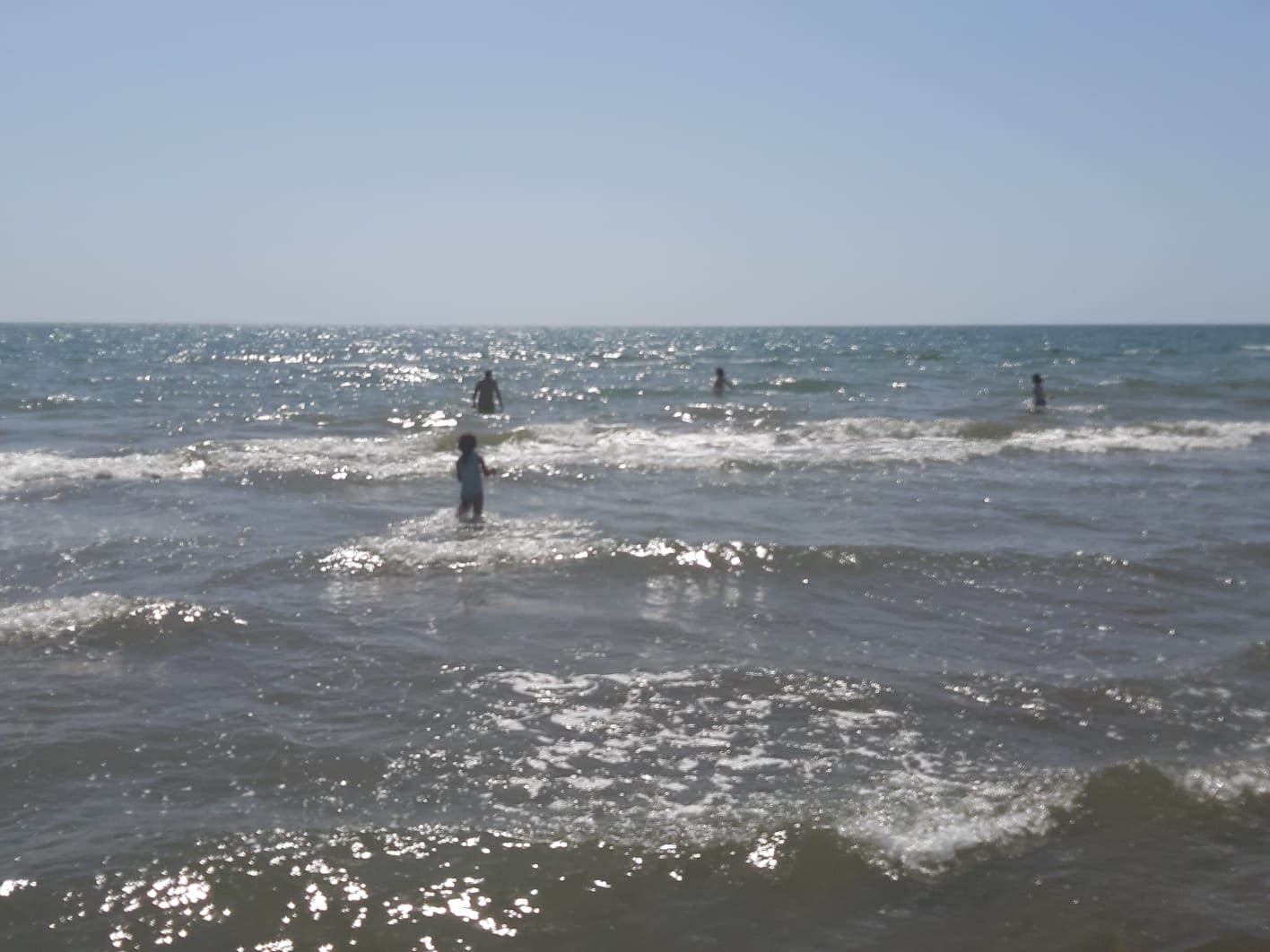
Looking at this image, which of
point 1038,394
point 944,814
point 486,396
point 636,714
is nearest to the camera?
point 944,814

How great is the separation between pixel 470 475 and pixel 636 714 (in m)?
6.87

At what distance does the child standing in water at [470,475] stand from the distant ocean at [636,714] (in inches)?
16.9

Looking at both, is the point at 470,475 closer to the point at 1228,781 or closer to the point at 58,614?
the point at 58,614

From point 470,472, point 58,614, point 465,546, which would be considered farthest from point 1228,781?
point 470,472

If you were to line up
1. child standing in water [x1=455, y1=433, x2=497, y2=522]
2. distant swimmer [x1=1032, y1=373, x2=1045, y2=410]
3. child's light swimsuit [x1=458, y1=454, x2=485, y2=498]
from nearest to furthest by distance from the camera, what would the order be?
child standing in water [x1=455, y1=433, x2=497, y2=522] < child's light swimsuit [x1=458, y1=454, x2=485, y2=498] < distant swimmer [x1=1032, y1=373, x2=1045, y2=410]

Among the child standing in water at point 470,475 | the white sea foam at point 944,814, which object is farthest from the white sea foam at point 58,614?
the white sea foam at point 944,814

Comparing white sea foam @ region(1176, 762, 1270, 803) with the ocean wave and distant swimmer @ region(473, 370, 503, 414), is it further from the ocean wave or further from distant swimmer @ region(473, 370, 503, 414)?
distant swimmer @ region(473, 370, 503, 414)

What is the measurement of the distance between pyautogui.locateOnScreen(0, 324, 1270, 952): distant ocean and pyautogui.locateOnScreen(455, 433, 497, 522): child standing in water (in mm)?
430

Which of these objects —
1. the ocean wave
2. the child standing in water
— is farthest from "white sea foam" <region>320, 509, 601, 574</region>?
the ocean wave

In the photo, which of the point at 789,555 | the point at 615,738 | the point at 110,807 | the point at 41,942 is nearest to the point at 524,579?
the point at 789,555

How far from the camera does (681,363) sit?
5969cm

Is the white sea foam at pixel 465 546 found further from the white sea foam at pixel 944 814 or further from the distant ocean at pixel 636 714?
the white sea foam at pixel 944 814

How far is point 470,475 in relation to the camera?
1378 cm

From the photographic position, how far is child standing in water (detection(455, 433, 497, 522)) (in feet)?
44.4
